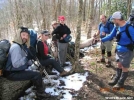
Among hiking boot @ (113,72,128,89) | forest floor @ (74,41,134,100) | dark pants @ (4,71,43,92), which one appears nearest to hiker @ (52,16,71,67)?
forest floor @ (74,41,134,100)

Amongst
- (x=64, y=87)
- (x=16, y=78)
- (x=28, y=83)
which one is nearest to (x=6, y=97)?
(x=16, y=78)

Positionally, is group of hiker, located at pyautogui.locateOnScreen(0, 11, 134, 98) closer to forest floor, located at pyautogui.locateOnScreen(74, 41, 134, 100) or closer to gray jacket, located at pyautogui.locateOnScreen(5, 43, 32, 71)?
gray jacket, located at pyautogui.locateOnScreen(5, 43, 32, 71)

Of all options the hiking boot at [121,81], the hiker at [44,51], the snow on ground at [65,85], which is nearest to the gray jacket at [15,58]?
the snow on ground at [65,85]

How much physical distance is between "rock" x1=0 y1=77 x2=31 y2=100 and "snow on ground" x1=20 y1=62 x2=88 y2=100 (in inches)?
8.9

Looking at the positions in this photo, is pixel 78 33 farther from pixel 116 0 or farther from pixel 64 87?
pixel 116 0

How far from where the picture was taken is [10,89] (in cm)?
439

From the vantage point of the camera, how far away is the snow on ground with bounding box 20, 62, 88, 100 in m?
4.74

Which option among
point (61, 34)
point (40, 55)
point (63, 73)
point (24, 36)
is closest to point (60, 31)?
point (61, 34)

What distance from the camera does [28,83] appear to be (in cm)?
510

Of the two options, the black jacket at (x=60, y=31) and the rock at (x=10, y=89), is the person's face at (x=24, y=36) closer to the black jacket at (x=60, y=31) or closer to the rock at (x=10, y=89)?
the rock at (x=10, y=89)

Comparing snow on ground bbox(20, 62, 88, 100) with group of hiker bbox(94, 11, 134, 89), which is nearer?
group of hiker bbox(94, 11, 134, 89)

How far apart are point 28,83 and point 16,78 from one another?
0.85 meters

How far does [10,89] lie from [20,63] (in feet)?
2.58

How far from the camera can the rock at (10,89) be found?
Result: 14.1ft
